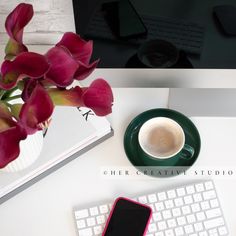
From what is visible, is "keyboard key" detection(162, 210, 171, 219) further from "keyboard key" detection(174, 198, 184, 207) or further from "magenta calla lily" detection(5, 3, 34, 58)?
"magenta calla lily" detection(5, 3, 34, 58)

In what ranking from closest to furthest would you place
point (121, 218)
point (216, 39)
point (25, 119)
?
point (25, 119) < point (216, 39) < point (121, 218)

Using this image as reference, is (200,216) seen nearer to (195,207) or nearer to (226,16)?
(195,207)

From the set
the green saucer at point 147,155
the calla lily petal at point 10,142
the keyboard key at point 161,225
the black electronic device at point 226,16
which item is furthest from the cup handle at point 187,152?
the calla lily petal at point 10,142

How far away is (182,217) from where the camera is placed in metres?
0.59

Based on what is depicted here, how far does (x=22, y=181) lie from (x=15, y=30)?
28cm

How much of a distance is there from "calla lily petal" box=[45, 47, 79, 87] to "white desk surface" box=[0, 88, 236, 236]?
11.0 inches

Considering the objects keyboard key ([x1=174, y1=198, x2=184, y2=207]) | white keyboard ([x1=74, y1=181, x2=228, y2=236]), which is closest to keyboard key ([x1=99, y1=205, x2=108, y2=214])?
white keyboard ([x1=74, y1=181, x2=228, y2=236])

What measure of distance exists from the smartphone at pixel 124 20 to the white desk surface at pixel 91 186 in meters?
0.21

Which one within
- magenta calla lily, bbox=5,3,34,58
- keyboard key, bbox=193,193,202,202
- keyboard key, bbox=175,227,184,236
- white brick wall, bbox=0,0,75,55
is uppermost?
magenta calla lily, bbox=5,3,34,58

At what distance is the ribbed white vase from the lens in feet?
1.78

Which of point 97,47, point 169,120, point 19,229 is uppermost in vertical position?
point 97,47

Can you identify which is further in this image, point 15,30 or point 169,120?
point 169,120

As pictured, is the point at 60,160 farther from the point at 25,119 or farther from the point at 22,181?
the point at 25,119

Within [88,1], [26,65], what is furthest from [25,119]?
[88,1]
